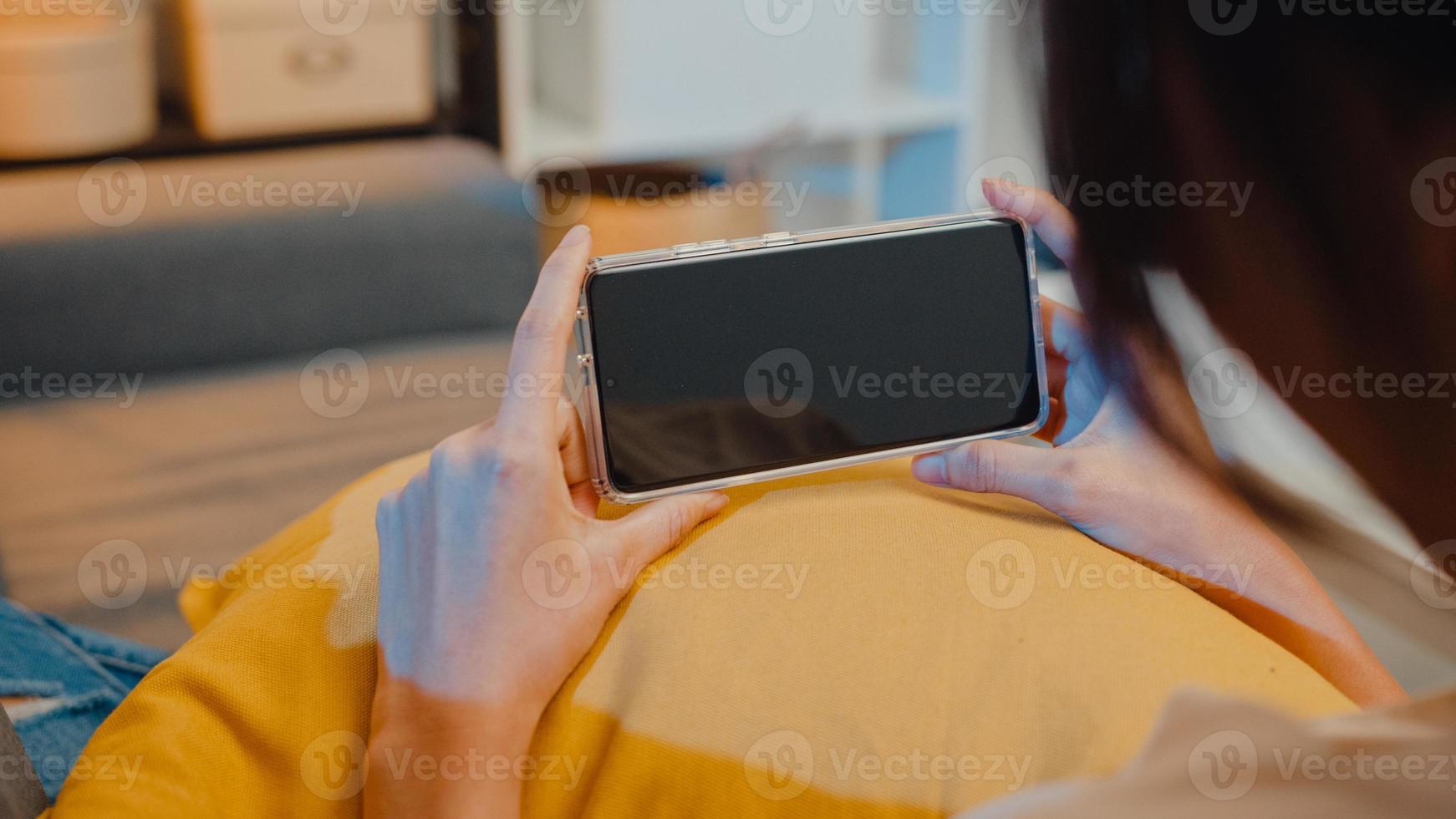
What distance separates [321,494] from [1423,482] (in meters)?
0.93

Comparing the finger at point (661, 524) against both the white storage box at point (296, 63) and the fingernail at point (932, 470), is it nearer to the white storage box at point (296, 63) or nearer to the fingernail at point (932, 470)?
the fingernail at point (932, 470)

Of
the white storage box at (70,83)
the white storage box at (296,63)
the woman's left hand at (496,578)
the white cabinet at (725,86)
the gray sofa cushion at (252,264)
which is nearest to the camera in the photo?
the woman's left hand at (496,578)

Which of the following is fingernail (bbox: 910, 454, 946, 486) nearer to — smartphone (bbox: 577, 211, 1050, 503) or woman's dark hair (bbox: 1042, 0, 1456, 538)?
smartphone (bbox: 577, 211, 1050, 503)

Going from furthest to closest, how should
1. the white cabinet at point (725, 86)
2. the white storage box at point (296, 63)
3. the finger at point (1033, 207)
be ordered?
the white cabinet at point (725, 86), the white storage box at point (296, 63), the finger at point (1033, 207)

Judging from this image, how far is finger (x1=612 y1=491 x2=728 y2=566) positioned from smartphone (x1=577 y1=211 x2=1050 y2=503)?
0.02 m

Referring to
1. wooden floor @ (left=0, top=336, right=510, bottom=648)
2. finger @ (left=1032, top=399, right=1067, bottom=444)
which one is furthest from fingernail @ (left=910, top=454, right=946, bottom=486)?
wooden floor @ (left=0, top=336, right=510, bottom=648)

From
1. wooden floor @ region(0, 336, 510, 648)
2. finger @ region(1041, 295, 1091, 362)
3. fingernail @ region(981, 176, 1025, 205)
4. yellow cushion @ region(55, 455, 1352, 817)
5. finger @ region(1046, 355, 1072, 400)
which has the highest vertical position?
fingernail @ region(981, 176, 1025, 205)

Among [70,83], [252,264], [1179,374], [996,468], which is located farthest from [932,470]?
[70,83]

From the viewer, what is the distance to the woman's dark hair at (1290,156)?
330mm

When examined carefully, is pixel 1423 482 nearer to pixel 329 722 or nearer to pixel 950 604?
pixel 950 604

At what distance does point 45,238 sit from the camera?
1213 mm

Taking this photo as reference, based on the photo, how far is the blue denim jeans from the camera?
602 mm

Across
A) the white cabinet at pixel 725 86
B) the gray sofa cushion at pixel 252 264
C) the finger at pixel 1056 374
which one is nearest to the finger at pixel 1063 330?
the finger at pixel 1056 374

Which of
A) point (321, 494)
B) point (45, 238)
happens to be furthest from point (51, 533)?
point (45, 238)
